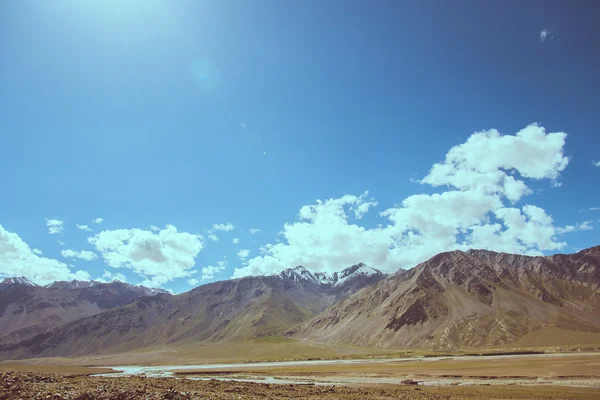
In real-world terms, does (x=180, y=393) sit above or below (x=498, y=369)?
above

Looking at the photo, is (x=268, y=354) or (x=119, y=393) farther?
(x=268, y=354)

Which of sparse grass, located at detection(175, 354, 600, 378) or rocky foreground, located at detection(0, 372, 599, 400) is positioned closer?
rocky foreground, located at detection(0, 372, 599, 400)

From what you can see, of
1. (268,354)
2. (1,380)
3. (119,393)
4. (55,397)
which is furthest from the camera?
(268,354)

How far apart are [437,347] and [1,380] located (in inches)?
7870

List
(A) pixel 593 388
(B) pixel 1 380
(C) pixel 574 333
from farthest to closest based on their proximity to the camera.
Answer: (C) pixel 574 333 → (A) pixel 593 388 → (B) pixel 1 380

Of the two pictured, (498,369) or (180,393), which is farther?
(498,369)

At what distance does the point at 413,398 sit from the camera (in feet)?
106

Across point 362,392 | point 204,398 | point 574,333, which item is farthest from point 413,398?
point 574,333

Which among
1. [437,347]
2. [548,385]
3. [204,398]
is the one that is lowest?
[437,347]

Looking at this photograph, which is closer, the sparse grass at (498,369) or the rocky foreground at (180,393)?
the rocky foreground at (180,393)

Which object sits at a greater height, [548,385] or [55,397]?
[55,397]

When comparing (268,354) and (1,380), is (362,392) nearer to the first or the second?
(1,380)

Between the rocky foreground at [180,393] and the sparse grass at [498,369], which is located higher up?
the rocky foreground at [180,393]

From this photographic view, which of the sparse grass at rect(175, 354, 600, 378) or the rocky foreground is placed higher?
the rocky foreground
